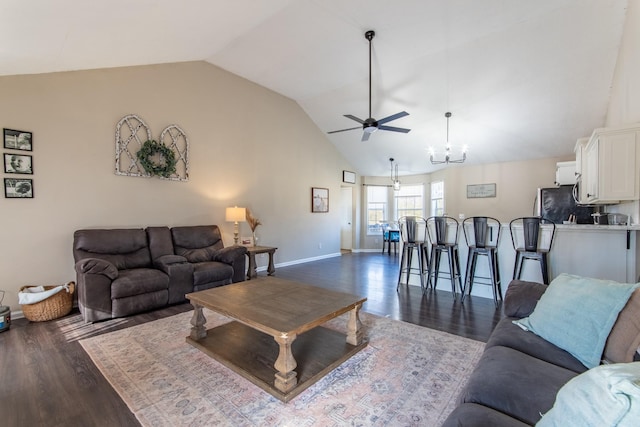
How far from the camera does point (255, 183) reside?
6094mm

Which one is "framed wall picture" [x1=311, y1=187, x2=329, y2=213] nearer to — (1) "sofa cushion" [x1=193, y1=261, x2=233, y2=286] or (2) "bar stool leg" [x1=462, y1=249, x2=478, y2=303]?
(1) "sofa cushion" [x1=193, y1=261, x2=233, y2=286]

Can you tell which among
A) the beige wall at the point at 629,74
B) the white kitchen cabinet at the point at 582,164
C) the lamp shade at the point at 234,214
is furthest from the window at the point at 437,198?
the lamp shade at the point at 234,214

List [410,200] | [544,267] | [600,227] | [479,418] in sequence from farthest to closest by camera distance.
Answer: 1. [410,200]
2. [544,267]
3. [600,227]
4. [479,418]

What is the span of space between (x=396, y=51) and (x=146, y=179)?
4.41 m

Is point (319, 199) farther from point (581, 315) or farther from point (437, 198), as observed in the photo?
point (581, 315)

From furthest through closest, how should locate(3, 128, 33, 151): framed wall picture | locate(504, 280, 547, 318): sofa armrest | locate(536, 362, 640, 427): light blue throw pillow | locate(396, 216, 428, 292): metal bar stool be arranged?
locate(396, 216, 428, 292): metal bar stool
locate(3, 128, 33, 151): framed wall picture
locate(504, 280, 547, 318): sofa armrest
locate(536, 362, 640, 427): light blue throw pillow

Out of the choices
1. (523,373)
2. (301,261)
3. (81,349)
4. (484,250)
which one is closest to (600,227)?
(484,250)

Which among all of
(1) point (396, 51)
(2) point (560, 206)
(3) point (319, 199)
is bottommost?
(2) point (560, 206)

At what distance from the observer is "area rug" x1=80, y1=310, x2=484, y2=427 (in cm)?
180

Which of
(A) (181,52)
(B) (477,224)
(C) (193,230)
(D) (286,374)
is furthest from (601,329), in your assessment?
(A) (181,52)

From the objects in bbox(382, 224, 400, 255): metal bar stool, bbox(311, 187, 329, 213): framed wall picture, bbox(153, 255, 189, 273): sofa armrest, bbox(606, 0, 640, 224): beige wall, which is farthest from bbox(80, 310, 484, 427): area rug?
bbox(382, 224, 400, 255): metal bar stool

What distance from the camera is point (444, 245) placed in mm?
4500

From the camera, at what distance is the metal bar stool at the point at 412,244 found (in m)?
4.85

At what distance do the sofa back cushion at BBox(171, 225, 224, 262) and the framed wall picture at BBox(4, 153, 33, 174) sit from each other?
1794mm
